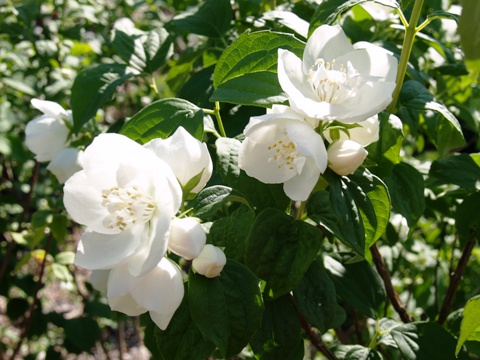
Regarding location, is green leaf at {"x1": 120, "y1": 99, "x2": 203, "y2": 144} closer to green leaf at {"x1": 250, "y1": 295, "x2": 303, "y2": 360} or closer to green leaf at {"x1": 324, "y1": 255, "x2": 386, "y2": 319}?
green leaf at {"x1": 250, "y1": 295, "x2": 303, "y2": 360}

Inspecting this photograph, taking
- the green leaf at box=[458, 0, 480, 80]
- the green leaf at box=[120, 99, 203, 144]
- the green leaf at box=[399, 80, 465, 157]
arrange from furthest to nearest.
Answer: the green leaf at box=[399, 80, 465, 157] → the green leaf at box=[120, 99, 203, 144] → the green leaf at box=[458, 0, 480, 80]

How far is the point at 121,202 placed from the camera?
85 centimetres

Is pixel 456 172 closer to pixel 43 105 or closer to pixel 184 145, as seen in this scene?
pixel 184 145

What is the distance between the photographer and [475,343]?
1.23 metres

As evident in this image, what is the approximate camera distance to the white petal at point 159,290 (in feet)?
2.66

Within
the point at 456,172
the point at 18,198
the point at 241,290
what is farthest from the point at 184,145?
the point at 18,198

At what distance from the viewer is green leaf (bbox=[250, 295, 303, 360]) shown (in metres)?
1.03

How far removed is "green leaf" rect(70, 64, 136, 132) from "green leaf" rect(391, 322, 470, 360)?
797 mm

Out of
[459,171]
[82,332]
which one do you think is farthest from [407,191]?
[82,332]

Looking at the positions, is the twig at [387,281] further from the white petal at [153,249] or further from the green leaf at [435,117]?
the white petal at [153,249]

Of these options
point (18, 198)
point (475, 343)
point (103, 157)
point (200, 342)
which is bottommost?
point (18, 198)

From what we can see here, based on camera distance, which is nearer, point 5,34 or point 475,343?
point 475,343

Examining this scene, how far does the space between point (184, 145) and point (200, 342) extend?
1.01 ft

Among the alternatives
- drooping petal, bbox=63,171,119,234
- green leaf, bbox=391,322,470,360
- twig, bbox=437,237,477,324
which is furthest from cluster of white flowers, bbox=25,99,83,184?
twig, bbox=437,237,477,324
